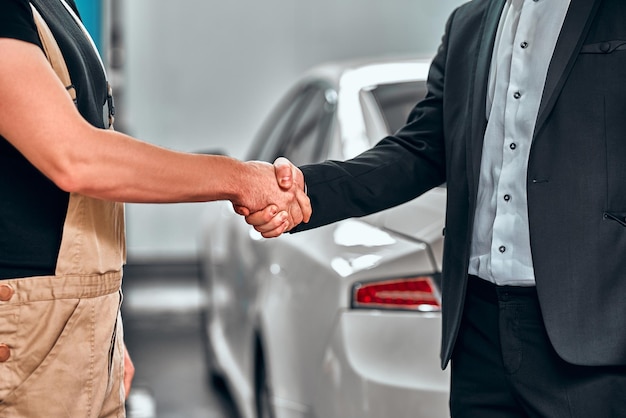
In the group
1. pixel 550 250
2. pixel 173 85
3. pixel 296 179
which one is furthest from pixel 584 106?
pixel 173 85

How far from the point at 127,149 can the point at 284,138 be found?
241cm

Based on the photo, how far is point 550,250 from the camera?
78.8 inches

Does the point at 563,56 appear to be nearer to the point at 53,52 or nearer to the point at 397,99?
the point at 53,52

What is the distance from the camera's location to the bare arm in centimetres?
165

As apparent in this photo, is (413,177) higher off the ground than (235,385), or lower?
higher

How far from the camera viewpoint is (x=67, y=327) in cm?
180

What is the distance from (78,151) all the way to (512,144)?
90 centimetres

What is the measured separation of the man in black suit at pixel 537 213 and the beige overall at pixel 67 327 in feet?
2.51

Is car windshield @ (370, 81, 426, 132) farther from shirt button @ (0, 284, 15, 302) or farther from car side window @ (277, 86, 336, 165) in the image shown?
shirt button @ (0, 284, 15, 302)

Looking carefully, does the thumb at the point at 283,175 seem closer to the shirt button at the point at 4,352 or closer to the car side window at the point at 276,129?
the shirt button at the point at 4,352

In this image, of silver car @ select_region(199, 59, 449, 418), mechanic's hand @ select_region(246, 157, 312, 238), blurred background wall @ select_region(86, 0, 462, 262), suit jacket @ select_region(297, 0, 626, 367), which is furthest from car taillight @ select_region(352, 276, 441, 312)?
blurred background wall @ select_region(86, 0, 462, 262)

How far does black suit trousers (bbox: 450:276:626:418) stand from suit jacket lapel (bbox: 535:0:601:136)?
38 centimetres

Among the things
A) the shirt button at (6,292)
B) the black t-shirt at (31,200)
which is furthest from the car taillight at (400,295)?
the shirt button at (6,292)

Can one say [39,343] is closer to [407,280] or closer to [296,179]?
[296,179]
